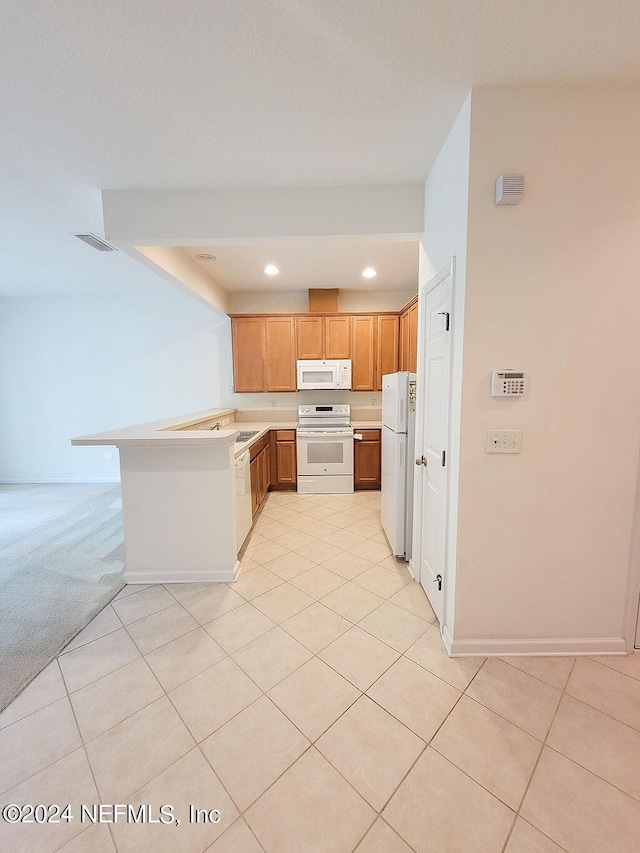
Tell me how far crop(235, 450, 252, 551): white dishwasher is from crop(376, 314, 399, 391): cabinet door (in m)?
2.50

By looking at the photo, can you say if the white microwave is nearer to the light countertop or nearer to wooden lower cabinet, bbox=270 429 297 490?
wooden lower cabinet, bbox=270 429 297 490

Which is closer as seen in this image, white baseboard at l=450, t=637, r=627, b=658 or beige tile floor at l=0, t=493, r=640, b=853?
beige tile floor at l=0, t=493, r=640, b=853

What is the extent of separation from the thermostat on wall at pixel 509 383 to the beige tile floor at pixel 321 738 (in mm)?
1394

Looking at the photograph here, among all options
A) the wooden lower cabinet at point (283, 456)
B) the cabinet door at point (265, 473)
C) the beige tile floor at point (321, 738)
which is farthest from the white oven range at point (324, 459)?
the beige tile floor at point (321, 738)

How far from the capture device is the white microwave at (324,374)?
4613mm

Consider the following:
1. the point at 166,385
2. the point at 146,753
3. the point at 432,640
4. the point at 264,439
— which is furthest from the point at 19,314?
the point at 432,640

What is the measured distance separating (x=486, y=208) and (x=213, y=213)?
1.72 m

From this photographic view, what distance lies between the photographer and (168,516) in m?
2.49

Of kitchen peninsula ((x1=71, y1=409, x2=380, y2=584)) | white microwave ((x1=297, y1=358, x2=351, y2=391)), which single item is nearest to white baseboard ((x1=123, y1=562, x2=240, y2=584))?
kitchen peninsula ((x1=71, y1=409, x2=380, y2=584))

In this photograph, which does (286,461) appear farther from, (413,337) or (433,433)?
(433,433)

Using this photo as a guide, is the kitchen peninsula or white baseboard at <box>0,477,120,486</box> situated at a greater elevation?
the kitchen peninsula

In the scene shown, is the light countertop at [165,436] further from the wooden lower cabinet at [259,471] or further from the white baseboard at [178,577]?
the white baseboard at [178,577]

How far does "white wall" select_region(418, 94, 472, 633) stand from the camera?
5.35 feet

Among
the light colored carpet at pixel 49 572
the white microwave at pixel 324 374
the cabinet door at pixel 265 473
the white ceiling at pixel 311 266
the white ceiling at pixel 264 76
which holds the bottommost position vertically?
the light colored carpet at pixel 49 572
